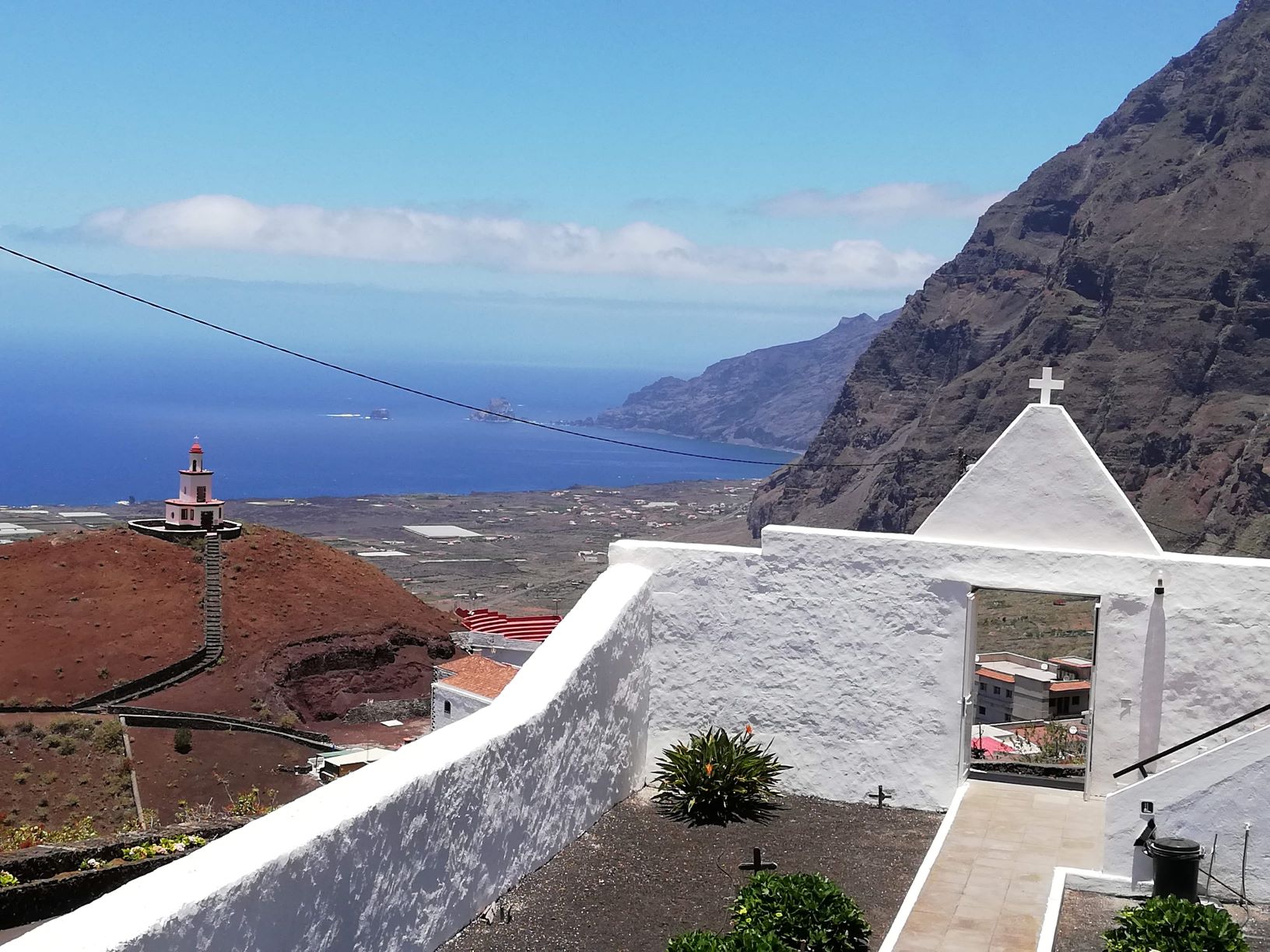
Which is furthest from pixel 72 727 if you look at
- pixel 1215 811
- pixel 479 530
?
pixel 479 530

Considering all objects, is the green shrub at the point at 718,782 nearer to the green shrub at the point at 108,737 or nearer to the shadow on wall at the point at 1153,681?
the shadow on wall at the point at 1153,681

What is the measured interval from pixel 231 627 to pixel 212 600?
1.18 metres

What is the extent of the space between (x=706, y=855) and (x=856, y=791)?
173 cm

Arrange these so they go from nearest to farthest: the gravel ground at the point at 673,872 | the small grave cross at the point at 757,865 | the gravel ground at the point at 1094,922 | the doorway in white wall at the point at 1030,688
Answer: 1. the gravel ground at the point at 1094,922
2. the gravel ground at the point at 673,872
3. the small grave cross at the point at 757,865
4. the doorway in white wall at the point at 1030,688

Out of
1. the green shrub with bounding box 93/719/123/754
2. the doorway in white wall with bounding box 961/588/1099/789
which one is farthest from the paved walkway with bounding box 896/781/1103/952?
the green shrub with bounding box 93/719/123/754

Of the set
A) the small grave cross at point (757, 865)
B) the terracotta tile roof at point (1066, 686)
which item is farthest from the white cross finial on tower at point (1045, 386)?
the terracotta tile roof at point (1066, 686)

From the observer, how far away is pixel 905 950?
24.7 ft

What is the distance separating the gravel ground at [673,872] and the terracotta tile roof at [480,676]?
1582 centimetres

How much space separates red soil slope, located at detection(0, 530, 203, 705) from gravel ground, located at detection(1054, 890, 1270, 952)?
31.9 m

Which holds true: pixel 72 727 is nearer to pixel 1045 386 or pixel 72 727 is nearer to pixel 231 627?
pixel 231 627

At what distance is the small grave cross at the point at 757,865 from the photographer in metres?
8.90

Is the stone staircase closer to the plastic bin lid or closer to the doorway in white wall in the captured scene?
the doorway in white wall

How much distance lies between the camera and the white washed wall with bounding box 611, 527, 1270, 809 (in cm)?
954

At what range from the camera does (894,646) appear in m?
10.4
